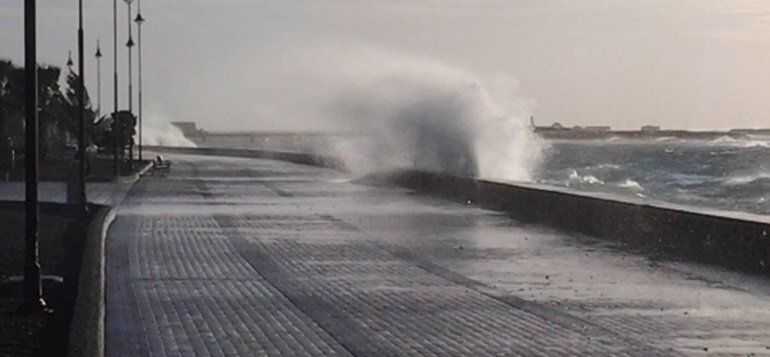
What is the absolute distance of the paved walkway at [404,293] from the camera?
13797 mm

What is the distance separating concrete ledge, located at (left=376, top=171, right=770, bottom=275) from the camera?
786 inches

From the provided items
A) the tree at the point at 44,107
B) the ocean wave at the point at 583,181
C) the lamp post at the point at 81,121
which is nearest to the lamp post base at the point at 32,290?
the lamp post at the point at 81,121

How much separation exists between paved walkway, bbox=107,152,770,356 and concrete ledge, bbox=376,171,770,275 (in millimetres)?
473

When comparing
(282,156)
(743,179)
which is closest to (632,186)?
(743,179)

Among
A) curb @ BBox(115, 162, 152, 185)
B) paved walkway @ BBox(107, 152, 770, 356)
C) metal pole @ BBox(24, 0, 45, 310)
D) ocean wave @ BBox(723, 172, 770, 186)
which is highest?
metal pole @ BBox(24, 0, 45, 310)

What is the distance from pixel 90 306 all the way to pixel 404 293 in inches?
158

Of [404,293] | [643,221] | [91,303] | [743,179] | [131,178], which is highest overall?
[643,221]

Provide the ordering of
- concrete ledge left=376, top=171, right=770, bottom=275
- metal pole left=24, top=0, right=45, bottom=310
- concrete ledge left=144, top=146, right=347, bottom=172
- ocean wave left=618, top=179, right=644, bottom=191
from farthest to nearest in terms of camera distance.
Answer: ocean wave left=618, top=179, right=644, bottom=191 → concrete ledge left=144, top=146, right=347, bottom=172 → concrete ledge left=376, top=171, right=770, bottom=275 → metal pole left=24, top=0, right=45, bottom=310

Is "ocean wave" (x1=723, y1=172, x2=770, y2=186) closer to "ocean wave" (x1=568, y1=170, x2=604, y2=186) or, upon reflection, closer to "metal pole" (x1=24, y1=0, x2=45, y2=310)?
"ocean wave" (x1=568, y1=170, x2=604, y2=186)

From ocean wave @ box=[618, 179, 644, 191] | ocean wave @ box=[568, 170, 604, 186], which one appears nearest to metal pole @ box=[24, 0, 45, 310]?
ocean wave @ box=[568, 170, 604, 186]

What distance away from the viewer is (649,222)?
948 inches

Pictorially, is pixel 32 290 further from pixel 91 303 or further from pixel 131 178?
pixel 131 178

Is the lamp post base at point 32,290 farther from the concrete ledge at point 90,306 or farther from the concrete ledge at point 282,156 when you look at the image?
the concrete ledge at point 282,156

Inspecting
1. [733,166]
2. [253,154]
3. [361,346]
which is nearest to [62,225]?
[361,346]
